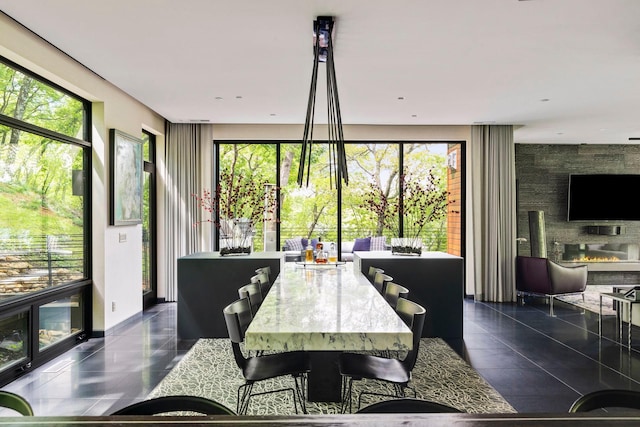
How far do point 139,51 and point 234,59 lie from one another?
2.66ft

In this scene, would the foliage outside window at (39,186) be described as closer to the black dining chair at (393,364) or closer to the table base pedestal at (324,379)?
the table base pedestal at (324,379)

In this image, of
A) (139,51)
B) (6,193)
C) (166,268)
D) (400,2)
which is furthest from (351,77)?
(166,268)

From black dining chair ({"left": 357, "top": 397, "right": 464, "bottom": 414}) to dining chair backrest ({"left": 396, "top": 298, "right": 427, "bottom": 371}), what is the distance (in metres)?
0.94

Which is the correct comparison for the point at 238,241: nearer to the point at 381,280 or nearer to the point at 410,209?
the point at 381,280

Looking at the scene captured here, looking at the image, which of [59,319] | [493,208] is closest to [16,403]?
[59,319]

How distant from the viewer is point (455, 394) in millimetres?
3250

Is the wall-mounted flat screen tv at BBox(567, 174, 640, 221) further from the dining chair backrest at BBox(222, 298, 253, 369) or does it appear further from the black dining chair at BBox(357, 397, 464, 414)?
the black dining chair at BBox(357, 397, 464, 414)

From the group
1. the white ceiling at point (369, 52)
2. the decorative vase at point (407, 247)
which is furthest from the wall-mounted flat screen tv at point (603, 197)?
the decorative vase at point (407, 247)

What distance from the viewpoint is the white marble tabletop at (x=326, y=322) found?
191 cm

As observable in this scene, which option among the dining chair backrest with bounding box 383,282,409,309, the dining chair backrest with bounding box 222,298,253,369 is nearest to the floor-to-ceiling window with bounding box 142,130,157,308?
the dining chair backrest with bounding box 222,298,253,369

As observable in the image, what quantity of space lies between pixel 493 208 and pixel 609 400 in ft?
19.5

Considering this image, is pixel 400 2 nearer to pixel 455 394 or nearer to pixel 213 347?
pixel 455 394

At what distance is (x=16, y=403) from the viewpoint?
138cm

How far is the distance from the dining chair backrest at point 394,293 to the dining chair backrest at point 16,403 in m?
2.15
